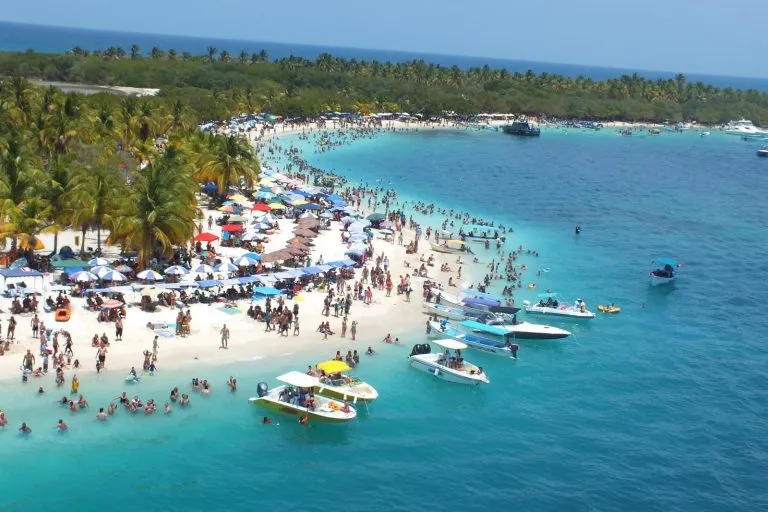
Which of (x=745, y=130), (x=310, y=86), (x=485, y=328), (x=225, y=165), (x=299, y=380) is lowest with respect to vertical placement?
(x=299, y=380)

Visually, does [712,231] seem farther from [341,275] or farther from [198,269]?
[198,269]

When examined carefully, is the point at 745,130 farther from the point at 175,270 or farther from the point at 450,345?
the point at 175,270

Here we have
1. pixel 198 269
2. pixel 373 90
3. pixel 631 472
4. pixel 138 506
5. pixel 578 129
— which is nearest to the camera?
pixel 138 506

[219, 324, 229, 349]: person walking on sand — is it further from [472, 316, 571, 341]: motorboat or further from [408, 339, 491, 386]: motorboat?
[472, 316, 571, 341]: motorboat

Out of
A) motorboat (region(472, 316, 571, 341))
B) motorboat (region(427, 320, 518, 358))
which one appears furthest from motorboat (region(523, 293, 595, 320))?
motorboat (region(427, 320, 518, 358))

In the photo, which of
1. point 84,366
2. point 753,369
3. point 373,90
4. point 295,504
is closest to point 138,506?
point 295,504

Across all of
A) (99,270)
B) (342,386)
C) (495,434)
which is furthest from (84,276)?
(495,434)
